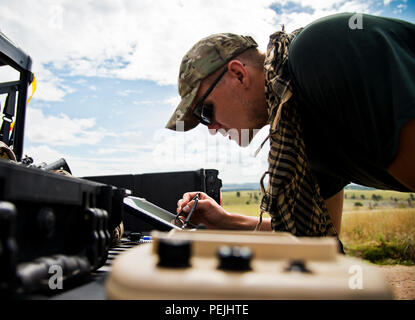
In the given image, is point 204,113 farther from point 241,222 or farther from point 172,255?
point 172,255

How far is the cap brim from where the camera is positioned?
1.95 metres

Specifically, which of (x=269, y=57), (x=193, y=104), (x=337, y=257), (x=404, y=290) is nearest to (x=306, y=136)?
(x=269, y=57)

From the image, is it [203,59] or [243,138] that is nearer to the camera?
[203,59]

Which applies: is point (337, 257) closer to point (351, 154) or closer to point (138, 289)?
point (138, 289)

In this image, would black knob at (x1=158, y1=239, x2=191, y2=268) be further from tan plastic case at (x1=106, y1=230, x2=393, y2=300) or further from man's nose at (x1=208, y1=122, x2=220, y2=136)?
man's nose at (x1=208, y1=122, x2=220, y2=136)

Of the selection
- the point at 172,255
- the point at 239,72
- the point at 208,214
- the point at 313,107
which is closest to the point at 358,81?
the point at 313,107

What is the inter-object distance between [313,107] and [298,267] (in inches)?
41.7

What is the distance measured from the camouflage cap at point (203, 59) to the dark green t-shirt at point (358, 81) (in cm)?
60

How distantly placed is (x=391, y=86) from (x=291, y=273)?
92cm

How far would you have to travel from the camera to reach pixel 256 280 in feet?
1.37

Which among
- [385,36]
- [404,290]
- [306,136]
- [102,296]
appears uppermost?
[385,36]

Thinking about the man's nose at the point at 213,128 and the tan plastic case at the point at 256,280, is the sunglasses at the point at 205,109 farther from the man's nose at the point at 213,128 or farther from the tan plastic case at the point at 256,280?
the tan plastic case at the point at 256,280

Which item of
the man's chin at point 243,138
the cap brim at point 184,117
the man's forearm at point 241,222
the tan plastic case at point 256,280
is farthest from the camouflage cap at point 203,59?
the tan plastic case at point 256,280
